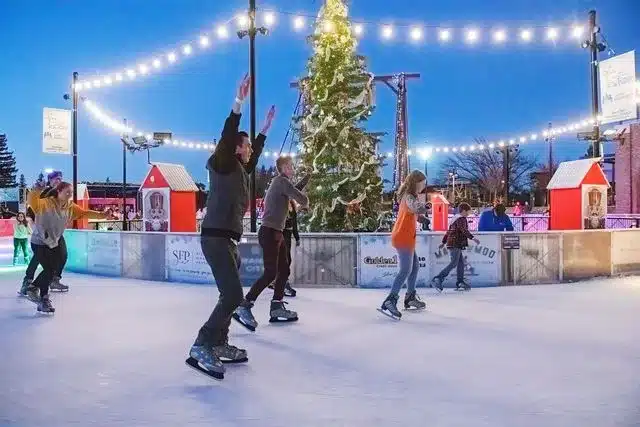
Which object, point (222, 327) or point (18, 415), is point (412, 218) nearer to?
point (222, 327)

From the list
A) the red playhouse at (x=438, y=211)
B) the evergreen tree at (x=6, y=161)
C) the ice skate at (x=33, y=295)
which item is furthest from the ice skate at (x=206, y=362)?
the evergreen tree at (x=6, y=161)

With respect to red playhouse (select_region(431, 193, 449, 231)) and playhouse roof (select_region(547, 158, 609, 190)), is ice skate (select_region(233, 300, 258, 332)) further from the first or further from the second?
red playhouse (select_region(431, 193, 449, 231))

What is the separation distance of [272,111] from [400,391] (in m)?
2.45

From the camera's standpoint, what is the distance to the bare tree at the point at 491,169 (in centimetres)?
5616

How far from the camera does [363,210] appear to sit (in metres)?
12.6

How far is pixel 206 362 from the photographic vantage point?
→ 448cm

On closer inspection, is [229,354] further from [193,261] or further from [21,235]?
[21,235]

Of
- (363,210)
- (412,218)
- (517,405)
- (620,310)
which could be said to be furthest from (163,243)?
(517,405)

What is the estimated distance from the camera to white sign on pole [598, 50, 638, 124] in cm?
1214

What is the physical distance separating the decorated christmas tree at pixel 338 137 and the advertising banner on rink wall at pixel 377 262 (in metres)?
2.55

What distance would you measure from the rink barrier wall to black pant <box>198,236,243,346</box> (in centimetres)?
509

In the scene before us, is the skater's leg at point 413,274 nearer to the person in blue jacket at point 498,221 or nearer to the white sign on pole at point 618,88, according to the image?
the person in blue jacket at point 498,221

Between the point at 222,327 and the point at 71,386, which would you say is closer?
the point at 71,386

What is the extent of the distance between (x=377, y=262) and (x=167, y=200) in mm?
5513
